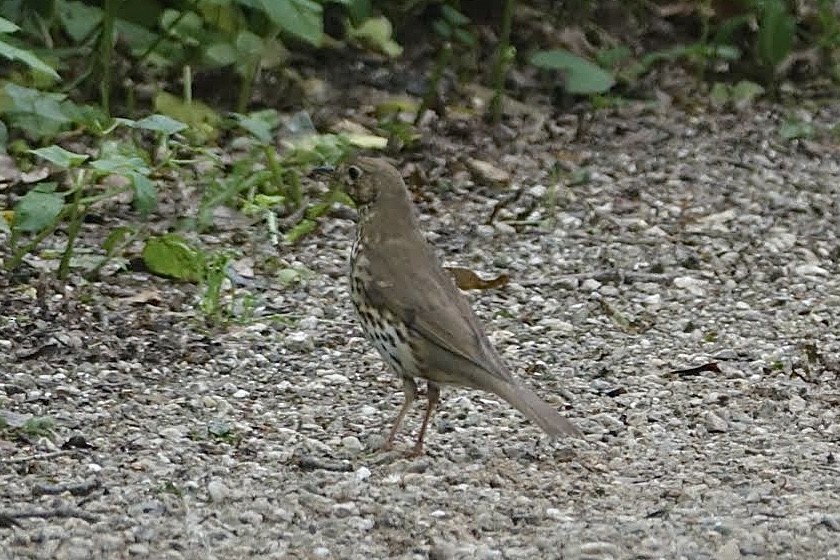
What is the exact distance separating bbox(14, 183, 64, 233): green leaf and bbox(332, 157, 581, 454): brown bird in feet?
3.24

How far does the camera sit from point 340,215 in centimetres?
734

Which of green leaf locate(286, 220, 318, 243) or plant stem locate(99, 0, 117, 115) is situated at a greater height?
plant stem locate(99, 0, 117, 115)

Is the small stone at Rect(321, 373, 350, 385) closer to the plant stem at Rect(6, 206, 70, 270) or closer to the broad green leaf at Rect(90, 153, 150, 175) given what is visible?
the broad green leaf at Rect(90, 153, 150, 175)

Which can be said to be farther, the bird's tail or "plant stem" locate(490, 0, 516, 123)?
"plant stem" locate(490, 0, 516, 123)

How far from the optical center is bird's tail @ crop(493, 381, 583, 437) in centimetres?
487

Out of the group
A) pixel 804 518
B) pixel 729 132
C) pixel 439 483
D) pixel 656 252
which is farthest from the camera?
pixel 729 132

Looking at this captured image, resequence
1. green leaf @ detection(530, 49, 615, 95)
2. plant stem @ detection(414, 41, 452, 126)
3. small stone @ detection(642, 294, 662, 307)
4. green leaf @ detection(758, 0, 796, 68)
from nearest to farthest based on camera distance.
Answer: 1. small stone @ detection(642, 294, 662, 307)
2. plant stem @ detection(414, 41, 452, 126)
3. green leaf @ detection(530, 49, 615, 95)
4. green leaf @ detection(758, 0, 796, 68)

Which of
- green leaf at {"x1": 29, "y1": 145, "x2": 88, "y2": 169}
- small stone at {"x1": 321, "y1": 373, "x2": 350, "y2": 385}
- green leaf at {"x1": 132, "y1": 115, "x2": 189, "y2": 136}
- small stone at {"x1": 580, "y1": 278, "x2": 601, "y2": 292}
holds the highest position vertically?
green leaf at {"x1": 132, "y1": 115, "x2": 189, "y2": 136}

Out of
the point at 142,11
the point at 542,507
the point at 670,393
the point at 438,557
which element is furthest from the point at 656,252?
the point at 438,557

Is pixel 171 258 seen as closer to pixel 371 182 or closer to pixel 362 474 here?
pixel 371 182

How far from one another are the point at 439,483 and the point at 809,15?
19.3ft

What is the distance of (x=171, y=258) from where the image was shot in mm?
6465

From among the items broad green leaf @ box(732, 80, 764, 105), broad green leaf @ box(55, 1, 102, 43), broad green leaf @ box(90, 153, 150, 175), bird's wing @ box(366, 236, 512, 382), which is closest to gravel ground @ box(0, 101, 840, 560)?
bird's wing @ box(366, 236, 512, 382)

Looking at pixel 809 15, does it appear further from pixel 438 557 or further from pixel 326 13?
pixel 438 557
